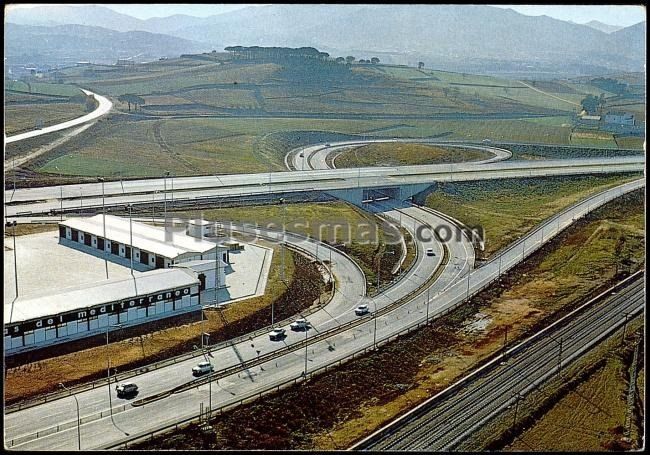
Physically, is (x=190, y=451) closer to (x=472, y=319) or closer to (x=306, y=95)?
(x=472, y=319)

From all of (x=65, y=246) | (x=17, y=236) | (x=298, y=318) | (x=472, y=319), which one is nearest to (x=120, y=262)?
(x=65, y=246)

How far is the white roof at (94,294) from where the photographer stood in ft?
34.3

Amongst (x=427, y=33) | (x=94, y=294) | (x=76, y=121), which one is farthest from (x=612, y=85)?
(x=427, y=33)

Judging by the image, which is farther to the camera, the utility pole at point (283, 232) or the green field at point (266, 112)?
the green field at point (266, 112)

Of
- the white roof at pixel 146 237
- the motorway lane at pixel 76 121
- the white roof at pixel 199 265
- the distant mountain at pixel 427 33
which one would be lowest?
the white roof at pixel 199 265

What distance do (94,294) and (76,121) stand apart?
2119 cm

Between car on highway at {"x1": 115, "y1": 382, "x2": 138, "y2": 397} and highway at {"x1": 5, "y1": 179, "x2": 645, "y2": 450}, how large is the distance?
0.46ft

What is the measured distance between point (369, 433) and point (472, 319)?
463cm

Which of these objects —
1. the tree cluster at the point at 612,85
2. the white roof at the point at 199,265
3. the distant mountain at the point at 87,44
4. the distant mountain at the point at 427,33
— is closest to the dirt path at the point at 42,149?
the white roof at the point at 199,265

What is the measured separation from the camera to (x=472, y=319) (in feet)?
40.0

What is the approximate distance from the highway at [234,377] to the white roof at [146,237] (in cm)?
304

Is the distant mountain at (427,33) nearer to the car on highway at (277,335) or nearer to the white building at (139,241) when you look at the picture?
the white building at (139,241)

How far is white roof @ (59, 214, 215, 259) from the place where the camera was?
13461 mm

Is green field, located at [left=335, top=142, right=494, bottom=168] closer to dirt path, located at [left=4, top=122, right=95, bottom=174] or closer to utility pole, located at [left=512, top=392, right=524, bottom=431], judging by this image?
dirt path, located at [left=4, top=122, right=95, bottom=174]
